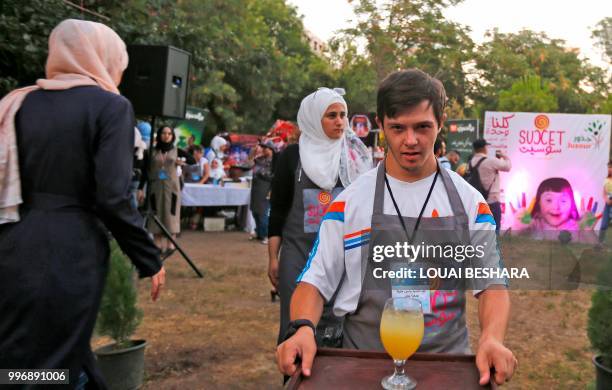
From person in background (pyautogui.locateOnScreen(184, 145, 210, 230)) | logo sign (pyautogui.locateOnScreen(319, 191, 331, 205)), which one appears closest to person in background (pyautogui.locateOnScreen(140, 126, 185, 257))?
person in background (pyautogui.locateOnScreen(184, 145, 210, 230))

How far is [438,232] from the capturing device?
1.61 meters

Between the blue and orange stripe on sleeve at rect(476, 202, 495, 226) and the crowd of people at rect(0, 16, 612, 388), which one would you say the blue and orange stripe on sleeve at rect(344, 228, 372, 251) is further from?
the blue and orange stripe on sleeve at rect(476, 202, 495, 226)

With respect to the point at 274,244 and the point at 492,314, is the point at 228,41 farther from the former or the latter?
the point at 492,314

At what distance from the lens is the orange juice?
4.39 feet

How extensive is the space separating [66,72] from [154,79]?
15.1 ft

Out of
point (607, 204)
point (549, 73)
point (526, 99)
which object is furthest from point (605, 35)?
point (607, 204)

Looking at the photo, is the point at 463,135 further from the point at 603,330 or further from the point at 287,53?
the point at 287,53

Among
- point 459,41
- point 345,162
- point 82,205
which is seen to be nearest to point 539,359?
point 345,162

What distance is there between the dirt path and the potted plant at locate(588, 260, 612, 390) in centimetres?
78

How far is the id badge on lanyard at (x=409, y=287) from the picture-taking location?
1547 millimetres

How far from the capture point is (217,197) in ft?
39.3

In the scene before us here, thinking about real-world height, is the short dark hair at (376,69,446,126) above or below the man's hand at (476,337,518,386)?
above

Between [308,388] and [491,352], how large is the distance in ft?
1.45

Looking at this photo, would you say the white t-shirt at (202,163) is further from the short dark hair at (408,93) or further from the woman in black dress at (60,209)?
the short dark hair at (408,93)
